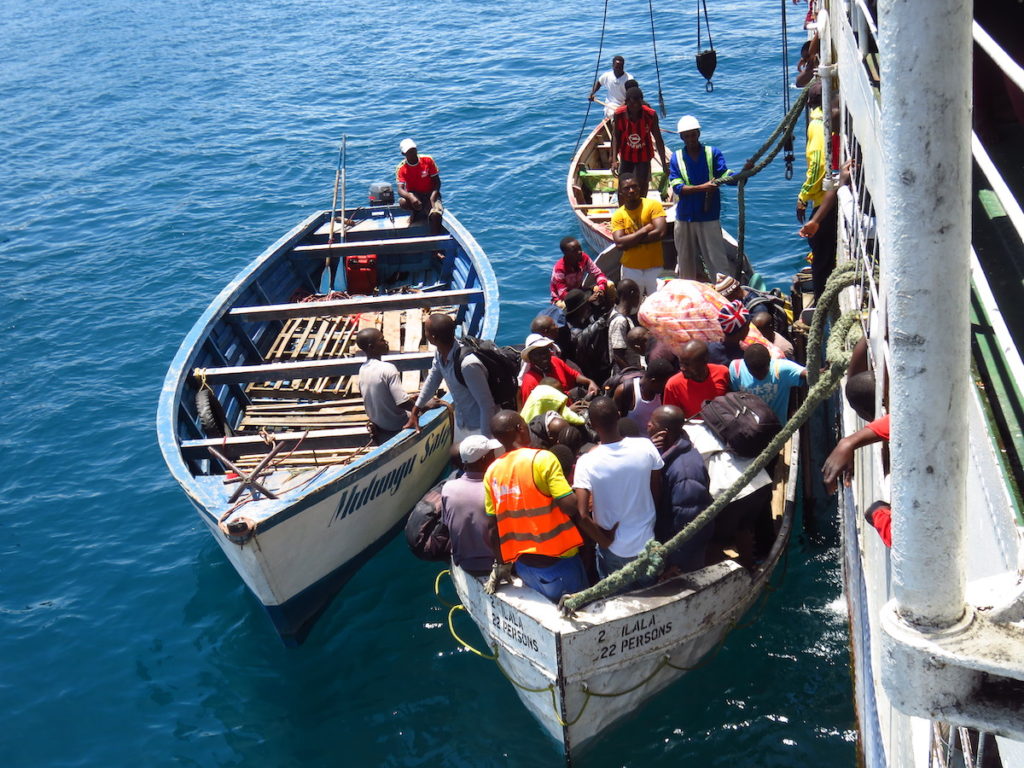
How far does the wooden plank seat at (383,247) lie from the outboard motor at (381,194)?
148 centimetres

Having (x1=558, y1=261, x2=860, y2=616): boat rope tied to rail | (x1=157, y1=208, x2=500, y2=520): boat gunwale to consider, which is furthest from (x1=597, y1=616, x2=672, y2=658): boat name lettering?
(x1=157, y1=208, x2=500, y2=520): boat gunwale

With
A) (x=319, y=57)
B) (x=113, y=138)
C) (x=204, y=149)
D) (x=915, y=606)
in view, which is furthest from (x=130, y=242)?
(x=915, y=606)

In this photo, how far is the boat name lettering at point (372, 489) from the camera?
8984mm

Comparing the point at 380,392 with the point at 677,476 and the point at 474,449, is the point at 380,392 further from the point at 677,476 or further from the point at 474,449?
the point at 677,476

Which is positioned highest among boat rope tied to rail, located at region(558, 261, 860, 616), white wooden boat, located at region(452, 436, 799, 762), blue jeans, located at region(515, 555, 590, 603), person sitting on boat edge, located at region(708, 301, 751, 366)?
person sitting on boat edge, located at region(708, 301, 751, 366)

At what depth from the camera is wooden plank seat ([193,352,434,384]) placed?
10805mm

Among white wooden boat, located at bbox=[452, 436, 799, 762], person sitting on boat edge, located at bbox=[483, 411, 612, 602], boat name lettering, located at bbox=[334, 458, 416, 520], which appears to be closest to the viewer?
person sitting on boat edge, located at bbox=[483, 411, 612, 602]

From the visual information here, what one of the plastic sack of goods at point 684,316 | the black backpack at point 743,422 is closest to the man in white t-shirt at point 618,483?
the black backpack at point 743,422

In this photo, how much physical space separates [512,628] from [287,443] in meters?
3.76

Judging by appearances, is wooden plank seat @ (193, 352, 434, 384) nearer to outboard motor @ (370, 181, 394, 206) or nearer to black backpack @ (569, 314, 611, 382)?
black backpack @ (569, 314, 611, 382)

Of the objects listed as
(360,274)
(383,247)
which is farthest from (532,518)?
(360,274)

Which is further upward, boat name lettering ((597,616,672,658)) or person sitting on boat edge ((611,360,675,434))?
person sitting on boat edge ((611,360,675,434))

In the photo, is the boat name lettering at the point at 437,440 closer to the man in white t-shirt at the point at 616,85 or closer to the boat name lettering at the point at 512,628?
the boat name lettering at the point at 512,628

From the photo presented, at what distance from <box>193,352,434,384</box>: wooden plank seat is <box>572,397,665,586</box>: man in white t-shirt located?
167 inches
